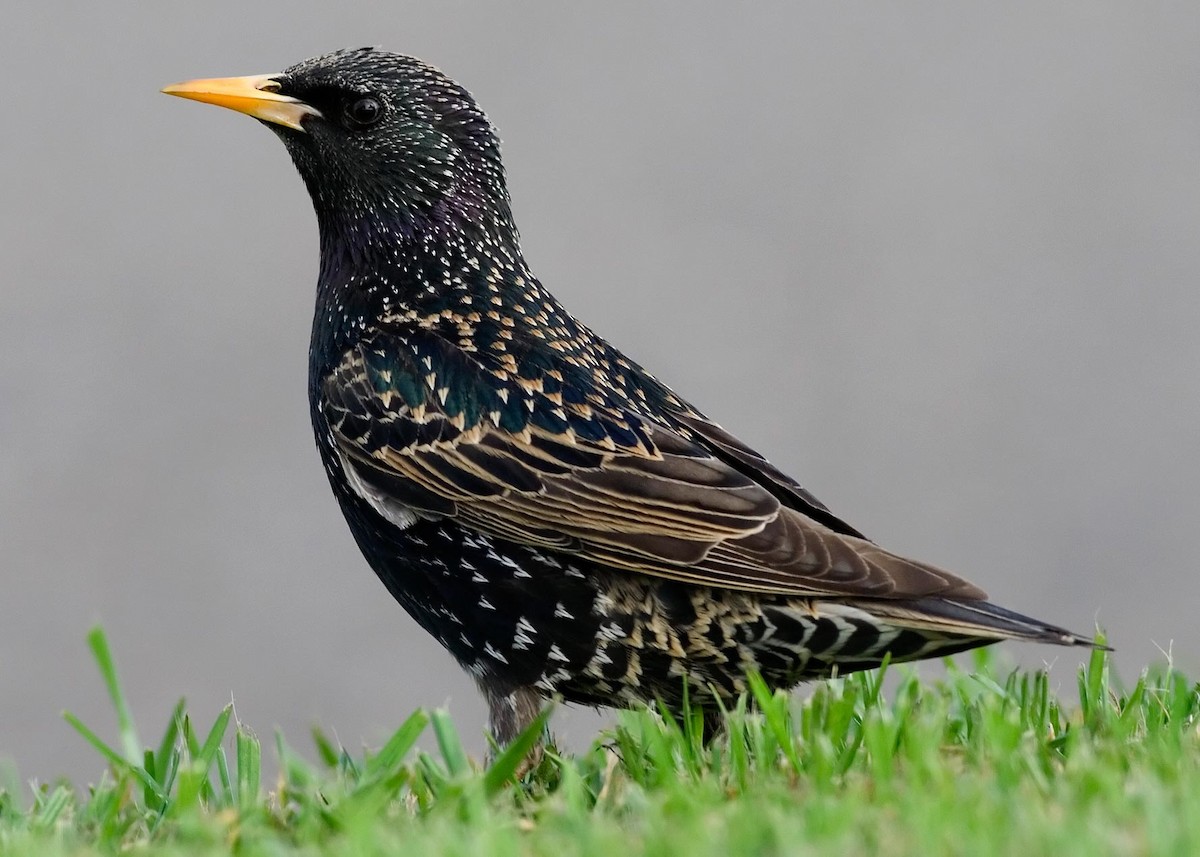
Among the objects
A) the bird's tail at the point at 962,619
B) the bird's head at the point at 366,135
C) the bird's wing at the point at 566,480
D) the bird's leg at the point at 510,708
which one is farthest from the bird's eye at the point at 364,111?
the bird's tail at the point at 962,619

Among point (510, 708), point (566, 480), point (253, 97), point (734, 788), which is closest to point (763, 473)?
point (566, 480)

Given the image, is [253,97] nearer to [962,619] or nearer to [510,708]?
[510,708]

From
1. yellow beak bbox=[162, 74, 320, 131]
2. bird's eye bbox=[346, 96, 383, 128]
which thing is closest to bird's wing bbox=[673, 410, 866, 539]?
bird's eye bbox=[346, 96, 383, 128]

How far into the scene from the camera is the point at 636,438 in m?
4.15

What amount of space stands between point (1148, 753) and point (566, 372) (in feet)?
6.16

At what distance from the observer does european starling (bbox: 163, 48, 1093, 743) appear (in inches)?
152

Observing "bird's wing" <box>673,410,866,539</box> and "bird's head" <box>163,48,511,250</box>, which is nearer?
"bird's wing" <box>673,410,866,539</box>

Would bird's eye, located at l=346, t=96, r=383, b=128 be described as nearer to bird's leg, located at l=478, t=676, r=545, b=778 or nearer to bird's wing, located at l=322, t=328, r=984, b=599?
bird's wing, located at l=322, t=328, r=984, b=599

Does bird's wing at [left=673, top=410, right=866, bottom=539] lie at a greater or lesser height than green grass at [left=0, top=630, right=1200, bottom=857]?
greater

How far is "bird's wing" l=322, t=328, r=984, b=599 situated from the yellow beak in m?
0.77

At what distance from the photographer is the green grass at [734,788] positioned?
2.40 meters

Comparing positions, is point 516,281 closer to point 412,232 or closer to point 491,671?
point 412,232

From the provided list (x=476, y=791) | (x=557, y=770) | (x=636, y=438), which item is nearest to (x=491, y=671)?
(x=557, y=770)

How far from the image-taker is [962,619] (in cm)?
371
